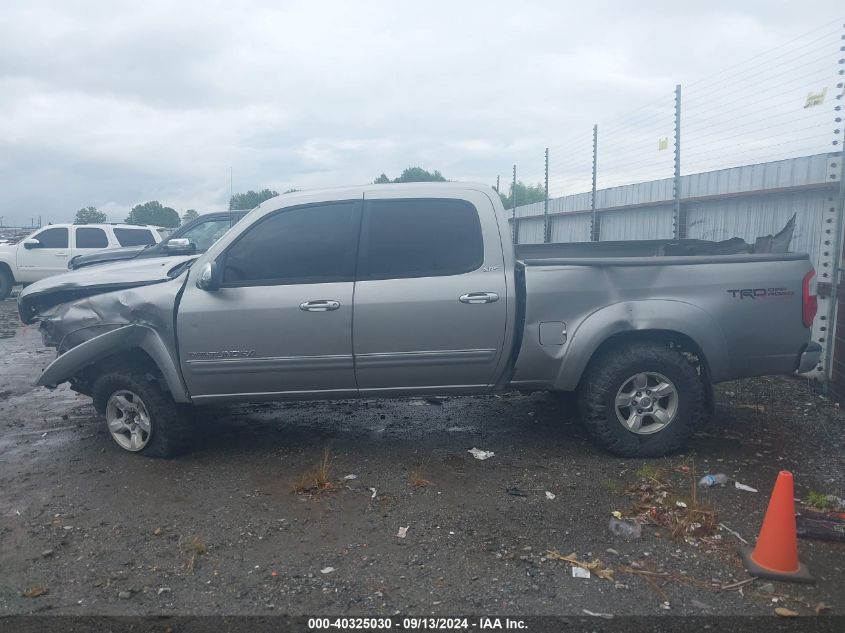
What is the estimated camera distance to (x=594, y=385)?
5117mm

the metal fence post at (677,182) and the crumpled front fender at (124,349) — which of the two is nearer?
the crumpled front fender at (124,349)

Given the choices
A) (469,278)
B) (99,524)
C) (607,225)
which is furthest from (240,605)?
(607,225)

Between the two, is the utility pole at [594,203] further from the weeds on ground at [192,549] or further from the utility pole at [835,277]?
the weeds on ground at [192,549]

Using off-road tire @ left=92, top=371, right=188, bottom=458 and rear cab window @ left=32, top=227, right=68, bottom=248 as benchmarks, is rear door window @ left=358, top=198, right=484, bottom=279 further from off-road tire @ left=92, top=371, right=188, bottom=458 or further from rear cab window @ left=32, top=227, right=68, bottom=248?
rear cab window @ left=32, top=227, right=68, bottom=248

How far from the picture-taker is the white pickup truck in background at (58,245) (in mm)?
17156

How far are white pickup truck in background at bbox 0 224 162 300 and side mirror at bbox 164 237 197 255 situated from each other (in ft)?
24.6

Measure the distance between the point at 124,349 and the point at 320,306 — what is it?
5.01 feet

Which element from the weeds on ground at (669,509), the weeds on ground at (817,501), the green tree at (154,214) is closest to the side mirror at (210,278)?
the weeds on ground at (669,509)

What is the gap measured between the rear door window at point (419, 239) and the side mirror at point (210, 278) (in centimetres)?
101

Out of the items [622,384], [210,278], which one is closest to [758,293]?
[622,384]

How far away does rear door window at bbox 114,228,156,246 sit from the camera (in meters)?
17.0

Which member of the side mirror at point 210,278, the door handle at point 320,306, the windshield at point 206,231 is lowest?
the door handle at point 320,306

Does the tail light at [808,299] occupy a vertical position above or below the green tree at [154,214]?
below

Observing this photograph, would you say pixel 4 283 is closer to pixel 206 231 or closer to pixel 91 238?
pixel 91 238
